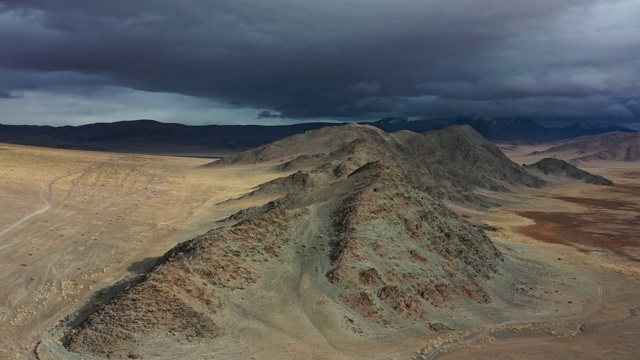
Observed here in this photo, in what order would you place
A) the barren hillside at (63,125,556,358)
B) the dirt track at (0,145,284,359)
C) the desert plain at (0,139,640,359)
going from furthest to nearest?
the dirt track at (0,145,284,359)
the desert plain at (0,139,640,359)
the barren hillside at (63,125,556,358)

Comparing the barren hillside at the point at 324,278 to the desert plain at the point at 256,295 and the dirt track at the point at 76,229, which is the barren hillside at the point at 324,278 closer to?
the desert plain at the point at 256,295

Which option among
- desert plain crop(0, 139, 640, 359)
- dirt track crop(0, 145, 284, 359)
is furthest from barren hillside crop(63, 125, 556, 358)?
dirt track crop(0, 145, 284, 359)

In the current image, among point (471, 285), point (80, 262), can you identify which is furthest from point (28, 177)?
point (471, 285)

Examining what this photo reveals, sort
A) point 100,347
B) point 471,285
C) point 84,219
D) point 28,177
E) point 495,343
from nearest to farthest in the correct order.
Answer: point 100,347 → point 495,343 → point 471,285 → point 84,219 → point 28,177

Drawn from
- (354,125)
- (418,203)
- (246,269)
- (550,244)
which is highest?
(354,125)

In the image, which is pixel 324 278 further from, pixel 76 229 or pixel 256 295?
pixel 76 229

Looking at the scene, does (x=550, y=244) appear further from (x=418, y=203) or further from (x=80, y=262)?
(x=80, y=262)

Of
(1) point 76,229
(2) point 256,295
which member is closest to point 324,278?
(2) point 256,295

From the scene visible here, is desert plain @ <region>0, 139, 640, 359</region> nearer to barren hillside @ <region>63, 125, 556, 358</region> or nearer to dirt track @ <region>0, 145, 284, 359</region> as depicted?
dirt track @ <region>0, 145, 284, 359</region>
